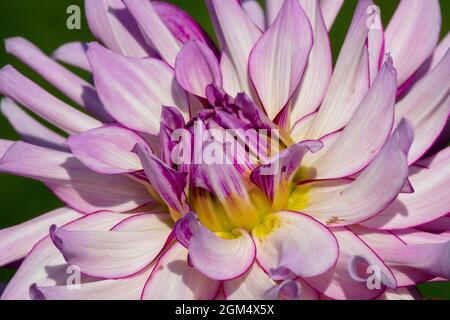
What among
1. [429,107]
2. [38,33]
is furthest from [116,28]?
[38,33]

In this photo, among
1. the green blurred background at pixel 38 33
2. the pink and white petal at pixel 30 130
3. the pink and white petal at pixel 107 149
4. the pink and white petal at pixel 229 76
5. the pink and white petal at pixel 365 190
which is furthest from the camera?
the green blurred background at pixel 38 33

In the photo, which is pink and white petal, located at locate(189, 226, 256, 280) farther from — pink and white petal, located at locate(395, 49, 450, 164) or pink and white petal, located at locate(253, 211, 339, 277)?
pink and white petal, located at locate(395, 49, 450, 164)

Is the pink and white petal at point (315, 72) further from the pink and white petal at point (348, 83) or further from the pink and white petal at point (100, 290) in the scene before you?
the pink and white petal at point (100, 290)

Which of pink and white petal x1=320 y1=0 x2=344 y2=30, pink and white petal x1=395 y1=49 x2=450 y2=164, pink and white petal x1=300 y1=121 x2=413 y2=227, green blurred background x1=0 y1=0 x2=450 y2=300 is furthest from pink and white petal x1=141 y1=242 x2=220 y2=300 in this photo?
green blurred background x1=0 y1=0 x2=450 y2=300

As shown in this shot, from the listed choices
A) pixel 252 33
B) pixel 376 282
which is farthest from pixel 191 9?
pixel 376 282

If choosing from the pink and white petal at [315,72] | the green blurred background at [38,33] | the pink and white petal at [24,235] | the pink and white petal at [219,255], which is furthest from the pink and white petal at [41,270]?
the green blurred background at [38,33]

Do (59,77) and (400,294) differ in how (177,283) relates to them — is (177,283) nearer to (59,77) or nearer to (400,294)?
(400,294)
